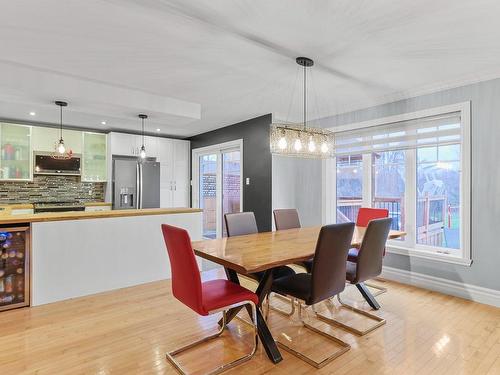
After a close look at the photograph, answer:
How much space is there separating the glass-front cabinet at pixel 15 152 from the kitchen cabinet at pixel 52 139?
0.37ft

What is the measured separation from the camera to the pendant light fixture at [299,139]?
2.87 m

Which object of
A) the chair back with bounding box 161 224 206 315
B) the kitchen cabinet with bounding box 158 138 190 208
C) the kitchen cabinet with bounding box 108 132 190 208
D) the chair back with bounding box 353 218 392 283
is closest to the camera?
the chair back with bounding box 161 224 206 315

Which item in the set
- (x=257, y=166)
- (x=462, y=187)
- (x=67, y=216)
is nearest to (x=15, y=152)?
(x=67, y=216)

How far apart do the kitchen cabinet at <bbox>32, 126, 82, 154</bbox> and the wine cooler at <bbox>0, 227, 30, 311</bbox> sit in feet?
9.01

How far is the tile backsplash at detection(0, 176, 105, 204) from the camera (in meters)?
5.21

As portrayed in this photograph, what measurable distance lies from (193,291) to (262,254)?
58 centimetres

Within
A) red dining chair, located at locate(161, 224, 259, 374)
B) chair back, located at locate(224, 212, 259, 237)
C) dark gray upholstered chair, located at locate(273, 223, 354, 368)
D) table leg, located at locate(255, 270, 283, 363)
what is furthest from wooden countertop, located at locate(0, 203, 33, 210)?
dark gray upholstered chair, located at locate(273, 223, 354, 368)

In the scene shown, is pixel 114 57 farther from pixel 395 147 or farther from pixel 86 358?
pixel 395 147

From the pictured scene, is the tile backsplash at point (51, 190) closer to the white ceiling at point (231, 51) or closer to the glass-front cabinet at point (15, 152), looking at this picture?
the glass-front cabinet at point (15, 152)

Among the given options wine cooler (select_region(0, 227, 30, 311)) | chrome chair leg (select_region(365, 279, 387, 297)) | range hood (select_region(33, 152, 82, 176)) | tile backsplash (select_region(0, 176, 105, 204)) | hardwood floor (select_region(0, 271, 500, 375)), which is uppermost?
range hood (select_region(33, 152, 82, 176))

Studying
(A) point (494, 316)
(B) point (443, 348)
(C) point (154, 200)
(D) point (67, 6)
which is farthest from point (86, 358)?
(C) point (154, 200)

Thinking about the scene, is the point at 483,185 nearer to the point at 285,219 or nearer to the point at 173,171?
the point at 285,219

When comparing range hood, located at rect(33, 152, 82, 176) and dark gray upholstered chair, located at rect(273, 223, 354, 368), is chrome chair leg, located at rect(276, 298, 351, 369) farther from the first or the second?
range hood, located at rect(33, 152, 82, 176)

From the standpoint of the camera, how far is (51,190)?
5555mm
